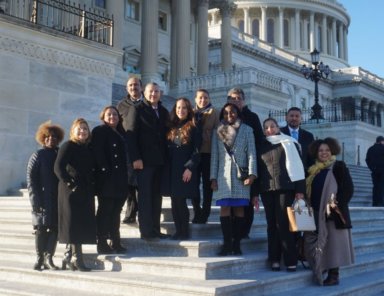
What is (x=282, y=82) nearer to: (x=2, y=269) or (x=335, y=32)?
(x=2, y=269)

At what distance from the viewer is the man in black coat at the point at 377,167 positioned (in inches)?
569

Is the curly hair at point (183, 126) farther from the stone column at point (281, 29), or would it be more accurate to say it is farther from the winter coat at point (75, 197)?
the stone column at point (281, 29)

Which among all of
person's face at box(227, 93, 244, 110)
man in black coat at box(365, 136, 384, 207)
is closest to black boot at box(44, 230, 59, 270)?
person's face at box(227, 93, 244, 110)

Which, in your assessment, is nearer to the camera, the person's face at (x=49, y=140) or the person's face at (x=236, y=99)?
the person's face at (x=49, y=140)

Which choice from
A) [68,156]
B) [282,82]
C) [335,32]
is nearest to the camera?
[68,156]

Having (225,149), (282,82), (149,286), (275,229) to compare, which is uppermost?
(282,82)

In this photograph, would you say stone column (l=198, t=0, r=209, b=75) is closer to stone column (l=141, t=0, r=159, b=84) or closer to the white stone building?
the white stone building

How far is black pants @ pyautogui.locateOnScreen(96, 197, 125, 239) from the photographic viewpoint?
7125mm

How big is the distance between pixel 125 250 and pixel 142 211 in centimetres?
55

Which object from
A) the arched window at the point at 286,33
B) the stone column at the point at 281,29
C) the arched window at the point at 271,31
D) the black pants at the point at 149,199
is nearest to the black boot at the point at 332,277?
the black pants at the point at 149,199

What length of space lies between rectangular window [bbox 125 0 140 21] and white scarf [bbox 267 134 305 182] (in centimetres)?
3319

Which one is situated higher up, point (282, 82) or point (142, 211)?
point (282, 82)

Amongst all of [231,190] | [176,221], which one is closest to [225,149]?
[231,190]

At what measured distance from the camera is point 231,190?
274 inches
